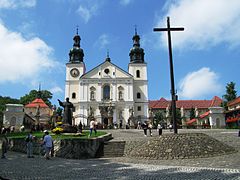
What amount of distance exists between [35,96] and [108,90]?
2873 centimetres

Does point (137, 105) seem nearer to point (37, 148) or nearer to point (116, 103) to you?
point (116, 103)

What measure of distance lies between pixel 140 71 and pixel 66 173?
2003 inches

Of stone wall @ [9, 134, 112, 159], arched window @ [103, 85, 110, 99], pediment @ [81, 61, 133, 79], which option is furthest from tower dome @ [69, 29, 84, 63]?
stone wall @ [9, 134, 112, 159]

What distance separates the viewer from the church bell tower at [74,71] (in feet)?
185

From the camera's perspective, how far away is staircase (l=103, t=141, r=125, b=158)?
15.0 meters

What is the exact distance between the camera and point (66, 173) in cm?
848

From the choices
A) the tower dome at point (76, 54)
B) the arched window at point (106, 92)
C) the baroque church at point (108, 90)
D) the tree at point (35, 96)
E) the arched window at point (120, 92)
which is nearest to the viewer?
the baroque church at point (108, 90)

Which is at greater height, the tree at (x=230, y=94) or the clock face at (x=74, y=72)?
the clock face at (x=74, y=72)

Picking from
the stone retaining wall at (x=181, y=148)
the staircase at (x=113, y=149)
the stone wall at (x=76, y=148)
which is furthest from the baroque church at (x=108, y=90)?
the stone retaining wall at (x=181, y=148)

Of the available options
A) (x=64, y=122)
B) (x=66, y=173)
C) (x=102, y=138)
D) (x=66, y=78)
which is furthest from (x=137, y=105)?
(x=66, y=173)

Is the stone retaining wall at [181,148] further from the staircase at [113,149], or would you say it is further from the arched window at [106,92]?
the arched window at [106,92]

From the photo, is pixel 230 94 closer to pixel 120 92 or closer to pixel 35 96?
pixel 120 92

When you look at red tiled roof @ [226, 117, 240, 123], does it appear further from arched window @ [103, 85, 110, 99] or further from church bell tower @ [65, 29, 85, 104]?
church bell tower @ [65, 29, 85, 104]

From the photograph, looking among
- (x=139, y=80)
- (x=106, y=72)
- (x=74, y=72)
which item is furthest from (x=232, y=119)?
(x=74, y=72)
